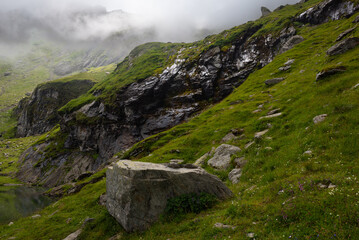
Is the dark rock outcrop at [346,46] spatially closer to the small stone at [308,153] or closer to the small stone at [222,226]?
the small stone at [308,153]

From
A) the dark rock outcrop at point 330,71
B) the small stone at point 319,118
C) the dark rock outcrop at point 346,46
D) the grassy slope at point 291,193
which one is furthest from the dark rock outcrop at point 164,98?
the small stone at point 319,118

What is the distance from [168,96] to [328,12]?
9432 centimetres

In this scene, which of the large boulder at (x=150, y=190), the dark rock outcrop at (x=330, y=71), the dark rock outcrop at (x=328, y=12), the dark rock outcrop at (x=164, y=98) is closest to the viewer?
the large boulder at (x=150, y=190)

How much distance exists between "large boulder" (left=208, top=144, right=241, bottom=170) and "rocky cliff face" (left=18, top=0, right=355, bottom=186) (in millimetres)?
71412

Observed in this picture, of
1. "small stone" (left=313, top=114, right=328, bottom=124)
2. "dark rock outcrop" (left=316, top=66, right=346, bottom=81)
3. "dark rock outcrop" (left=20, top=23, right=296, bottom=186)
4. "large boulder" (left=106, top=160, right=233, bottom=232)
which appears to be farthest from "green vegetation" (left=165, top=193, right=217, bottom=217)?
"dark rock outcrop" (left=20, top=23, right=296, bottom=186)

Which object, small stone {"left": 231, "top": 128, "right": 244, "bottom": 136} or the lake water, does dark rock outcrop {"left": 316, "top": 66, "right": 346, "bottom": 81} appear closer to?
small stone {"left": 231, "top": 128, "right": 244, "bottom": 136}

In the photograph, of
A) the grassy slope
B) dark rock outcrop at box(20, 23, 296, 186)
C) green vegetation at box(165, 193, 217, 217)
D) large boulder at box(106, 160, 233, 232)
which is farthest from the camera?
dark rock outcrop at box(20, 23, 296, 186)

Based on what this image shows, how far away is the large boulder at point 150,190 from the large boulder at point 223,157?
7697 mm

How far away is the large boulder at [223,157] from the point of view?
74.1ft

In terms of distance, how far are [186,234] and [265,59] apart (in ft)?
349

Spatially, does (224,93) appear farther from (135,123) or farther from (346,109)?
(346,109)

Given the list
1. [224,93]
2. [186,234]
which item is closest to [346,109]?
[186,234]

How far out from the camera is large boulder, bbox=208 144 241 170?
74.1ft

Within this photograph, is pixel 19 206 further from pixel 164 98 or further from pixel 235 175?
pixel 164 98
